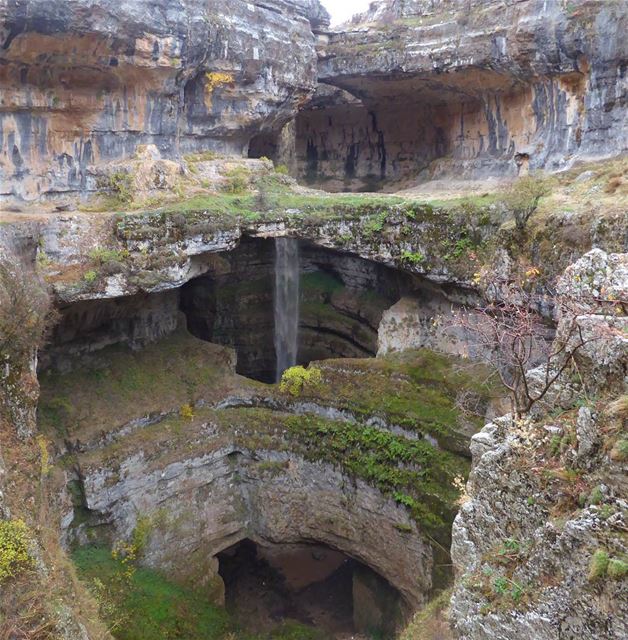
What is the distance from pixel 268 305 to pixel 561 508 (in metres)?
18.1

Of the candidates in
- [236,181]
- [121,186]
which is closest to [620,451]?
[121,186]

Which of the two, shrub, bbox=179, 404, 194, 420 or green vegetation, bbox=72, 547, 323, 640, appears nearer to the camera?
green vegetation, bbox=72, 547, 323, 640

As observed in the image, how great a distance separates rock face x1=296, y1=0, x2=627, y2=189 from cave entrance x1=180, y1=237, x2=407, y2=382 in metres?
5.40

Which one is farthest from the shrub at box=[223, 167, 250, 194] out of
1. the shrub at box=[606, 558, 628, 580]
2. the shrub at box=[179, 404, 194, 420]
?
the shrub at box=[606, 558, 628, 580]

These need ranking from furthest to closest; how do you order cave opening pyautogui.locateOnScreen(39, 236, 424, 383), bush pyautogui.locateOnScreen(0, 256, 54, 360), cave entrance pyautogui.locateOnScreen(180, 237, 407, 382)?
cave entrance pyautogui.locateOnScreen(180, 237, 407, 382), cave opening pyautogui.locateOnScreen(39, 236, 424, 383), bush pyautogui.locateOnScreen(0, 256, 54, 360)

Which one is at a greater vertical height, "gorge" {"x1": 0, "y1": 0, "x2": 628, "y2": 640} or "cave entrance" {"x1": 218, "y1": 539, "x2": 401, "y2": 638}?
"gorge" {"x1": 0, "y1": 0, "x2": 628, "y2": 640}

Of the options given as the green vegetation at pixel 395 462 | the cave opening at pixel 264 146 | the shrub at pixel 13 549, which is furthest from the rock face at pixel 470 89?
the shrub at pixel 13 549

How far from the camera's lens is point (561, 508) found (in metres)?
5.56

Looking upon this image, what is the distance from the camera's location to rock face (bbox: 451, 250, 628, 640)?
5.00 metres

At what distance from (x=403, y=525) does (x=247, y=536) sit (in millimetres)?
5478

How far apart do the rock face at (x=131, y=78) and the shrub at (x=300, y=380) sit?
811cm

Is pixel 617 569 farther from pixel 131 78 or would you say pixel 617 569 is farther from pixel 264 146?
pixel 264 146

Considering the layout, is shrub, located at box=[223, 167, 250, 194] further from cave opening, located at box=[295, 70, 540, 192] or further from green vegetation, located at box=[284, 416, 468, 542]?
green vegetation, located at box=[284, 416, 468, 542]

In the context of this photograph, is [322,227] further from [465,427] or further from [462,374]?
[465,427]
